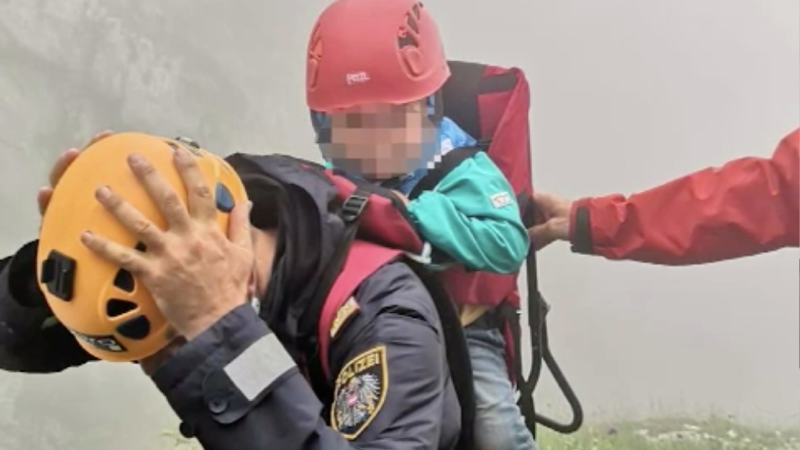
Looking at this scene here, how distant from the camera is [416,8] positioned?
1673 mm

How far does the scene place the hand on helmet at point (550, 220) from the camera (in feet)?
6.14

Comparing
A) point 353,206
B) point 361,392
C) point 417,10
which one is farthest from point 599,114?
point 361,392

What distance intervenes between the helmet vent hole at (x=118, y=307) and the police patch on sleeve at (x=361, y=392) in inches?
9.8

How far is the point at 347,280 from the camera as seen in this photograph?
1327 mm

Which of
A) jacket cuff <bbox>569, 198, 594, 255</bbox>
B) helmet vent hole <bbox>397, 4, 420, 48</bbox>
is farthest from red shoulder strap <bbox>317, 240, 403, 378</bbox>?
jacket cuff <bbox>569, 198, 594, 255</bbox>

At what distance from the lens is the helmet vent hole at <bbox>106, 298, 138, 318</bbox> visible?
1189 mm

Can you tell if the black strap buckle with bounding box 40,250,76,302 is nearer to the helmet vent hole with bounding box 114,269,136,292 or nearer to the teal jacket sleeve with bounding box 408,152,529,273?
the helmet vent hole with bounding box 114,269,136,292

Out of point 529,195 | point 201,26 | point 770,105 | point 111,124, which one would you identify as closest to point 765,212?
point 770,105

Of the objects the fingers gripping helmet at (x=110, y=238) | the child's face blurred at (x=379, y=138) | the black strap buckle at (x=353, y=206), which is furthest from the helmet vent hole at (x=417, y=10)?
the fingers gripping helmet at (x=110, y=238)

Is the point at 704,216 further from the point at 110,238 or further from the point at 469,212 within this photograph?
the point at 110,238

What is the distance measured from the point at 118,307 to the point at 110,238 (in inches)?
3.3

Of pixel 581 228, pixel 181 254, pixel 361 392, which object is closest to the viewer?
pixel 181 254

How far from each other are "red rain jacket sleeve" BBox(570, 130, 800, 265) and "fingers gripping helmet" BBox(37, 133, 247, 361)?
73 centimetres

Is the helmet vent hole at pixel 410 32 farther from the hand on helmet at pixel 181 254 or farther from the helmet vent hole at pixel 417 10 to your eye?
the hand on helmet at pixel 181 254
